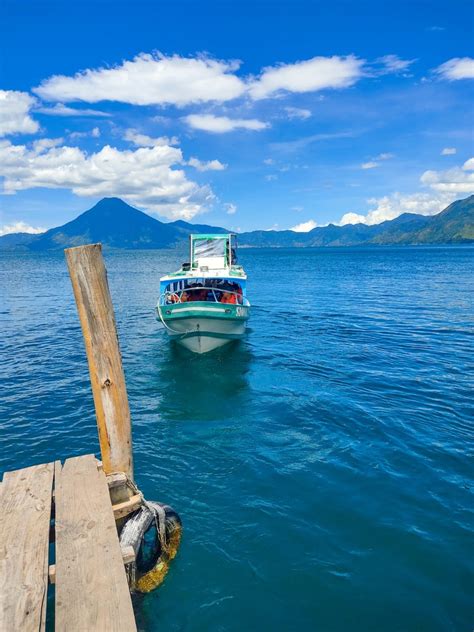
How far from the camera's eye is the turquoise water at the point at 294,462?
711cm

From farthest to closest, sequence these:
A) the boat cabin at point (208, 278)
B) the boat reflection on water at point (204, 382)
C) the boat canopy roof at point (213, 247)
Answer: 1. the boat canopy roof at point (213, 247)
2. the boat cabin at point (208, 278)
3. the boat reflection on water at point (204, 382)

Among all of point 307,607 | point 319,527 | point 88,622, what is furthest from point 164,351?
point 88,622

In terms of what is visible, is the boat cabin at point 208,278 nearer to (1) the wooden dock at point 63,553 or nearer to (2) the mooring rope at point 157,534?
(2) the mooring rope at point 157,534

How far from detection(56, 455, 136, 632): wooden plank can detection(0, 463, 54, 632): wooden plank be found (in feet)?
0.51

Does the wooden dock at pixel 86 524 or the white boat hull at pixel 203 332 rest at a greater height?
the wooden dock at pixel 86 524

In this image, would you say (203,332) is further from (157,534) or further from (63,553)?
(63,553)

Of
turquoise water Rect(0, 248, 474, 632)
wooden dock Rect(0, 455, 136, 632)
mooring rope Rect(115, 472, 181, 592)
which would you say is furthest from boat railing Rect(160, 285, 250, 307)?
wooden dock Rect(0, 455, 136, 632)

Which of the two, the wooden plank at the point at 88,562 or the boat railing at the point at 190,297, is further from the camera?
the boat railing at the point at 190,297

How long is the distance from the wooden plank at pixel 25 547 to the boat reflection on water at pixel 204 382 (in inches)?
355

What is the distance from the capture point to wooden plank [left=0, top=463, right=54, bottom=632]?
382 centimetres

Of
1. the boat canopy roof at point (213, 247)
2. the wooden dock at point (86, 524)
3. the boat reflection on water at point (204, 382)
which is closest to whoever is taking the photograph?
the wooden dock at point (86, 524)

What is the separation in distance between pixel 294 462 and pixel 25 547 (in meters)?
7.89

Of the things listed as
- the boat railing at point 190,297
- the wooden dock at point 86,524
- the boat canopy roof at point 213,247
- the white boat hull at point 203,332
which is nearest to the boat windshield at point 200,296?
the boat railing at point 190,297

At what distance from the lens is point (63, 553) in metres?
4.57
